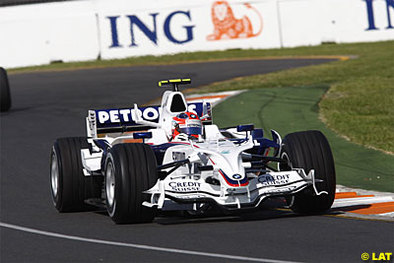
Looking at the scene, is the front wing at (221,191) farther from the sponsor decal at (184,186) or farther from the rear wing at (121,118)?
the rear wing at (121,118)

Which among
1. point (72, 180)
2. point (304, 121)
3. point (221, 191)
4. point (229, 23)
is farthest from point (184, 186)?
point (229, 23)

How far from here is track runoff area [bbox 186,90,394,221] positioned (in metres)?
10.7

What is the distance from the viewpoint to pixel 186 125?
468 inches

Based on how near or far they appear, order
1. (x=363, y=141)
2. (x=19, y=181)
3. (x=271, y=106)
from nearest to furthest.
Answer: (x=19, y=181) → (x=363, y=141) → (x=271, y=106)

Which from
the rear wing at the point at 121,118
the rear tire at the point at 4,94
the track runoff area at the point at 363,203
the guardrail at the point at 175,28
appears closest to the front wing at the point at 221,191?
the track runoff area at the point at 363,203

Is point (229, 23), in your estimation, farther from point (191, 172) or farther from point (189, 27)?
point (191, 172)

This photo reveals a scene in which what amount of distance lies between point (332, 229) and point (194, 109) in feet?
13.7

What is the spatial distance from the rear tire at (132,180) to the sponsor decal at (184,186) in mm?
254

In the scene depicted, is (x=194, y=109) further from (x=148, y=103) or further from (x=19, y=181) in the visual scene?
(x=148, y=103)

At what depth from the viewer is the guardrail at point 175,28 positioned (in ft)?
122

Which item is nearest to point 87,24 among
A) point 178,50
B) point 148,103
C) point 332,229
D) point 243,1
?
point 178,50

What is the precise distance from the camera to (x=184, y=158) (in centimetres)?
1095

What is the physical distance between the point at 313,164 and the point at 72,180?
3.42 m

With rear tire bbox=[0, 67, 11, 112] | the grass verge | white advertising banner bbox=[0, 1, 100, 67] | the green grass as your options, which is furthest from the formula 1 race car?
white advertising banner bbox=[0, 1, 100, 67]
